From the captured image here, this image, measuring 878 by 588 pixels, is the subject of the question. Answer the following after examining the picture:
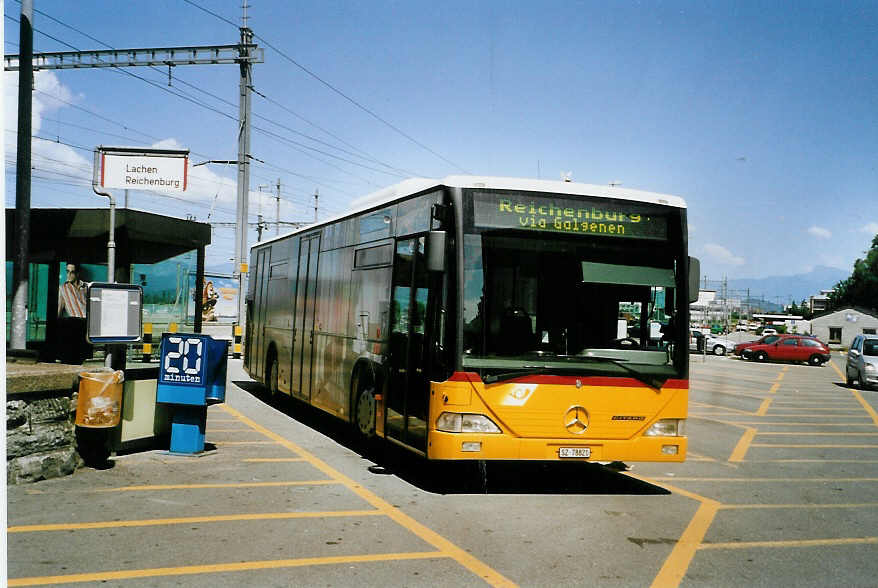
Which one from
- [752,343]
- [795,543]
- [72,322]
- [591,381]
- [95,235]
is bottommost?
[795,543]

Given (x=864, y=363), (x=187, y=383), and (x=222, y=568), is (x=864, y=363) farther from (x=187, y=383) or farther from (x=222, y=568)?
(x=222, y=568)

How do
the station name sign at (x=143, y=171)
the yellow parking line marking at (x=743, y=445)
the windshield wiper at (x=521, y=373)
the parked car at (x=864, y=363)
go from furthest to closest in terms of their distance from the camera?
the parked car at (x=864, y=363) < the yellow parking line marking at (x=743, y=445) < the station name sign at (x=143, y=171) < the windshield wiper at (x=521, y=373)

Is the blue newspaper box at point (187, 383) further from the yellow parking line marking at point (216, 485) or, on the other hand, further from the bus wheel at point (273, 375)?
the bus wheel at point (273, 375)

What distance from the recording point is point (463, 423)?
776 cm

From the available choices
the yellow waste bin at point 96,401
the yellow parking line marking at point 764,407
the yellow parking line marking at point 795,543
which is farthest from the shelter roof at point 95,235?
the yellow parking line marking at point 764,407

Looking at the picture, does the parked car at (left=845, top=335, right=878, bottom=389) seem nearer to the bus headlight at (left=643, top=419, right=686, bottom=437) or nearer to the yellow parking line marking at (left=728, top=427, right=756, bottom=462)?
the yellow parking line marking at (left=728, top=427, right=756, bottom=462)

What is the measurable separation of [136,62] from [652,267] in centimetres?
1846

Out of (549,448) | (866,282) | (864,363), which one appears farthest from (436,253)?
(866,282)

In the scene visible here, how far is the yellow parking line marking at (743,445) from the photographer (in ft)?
37.9

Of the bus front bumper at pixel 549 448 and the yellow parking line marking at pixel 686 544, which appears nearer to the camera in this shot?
the yellow parking line marking at pixel 686 544

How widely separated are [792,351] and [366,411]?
4086 centimetres

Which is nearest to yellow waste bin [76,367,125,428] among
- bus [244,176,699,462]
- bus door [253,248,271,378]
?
bus [244,176,699,462]

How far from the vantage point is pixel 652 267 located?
848 centimetres

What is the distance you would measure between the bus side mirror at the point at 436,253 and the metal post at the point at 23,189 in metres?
6.54
